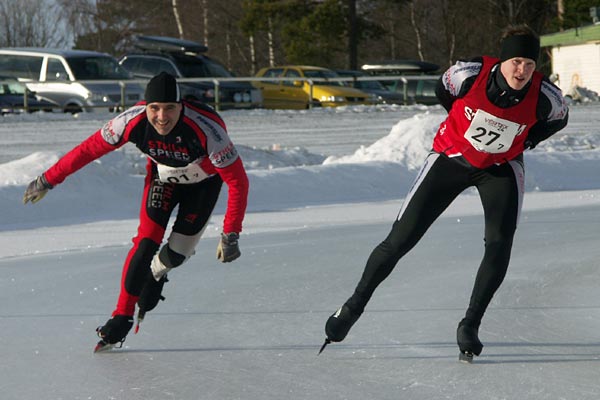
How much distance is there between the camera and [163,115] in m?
4.73

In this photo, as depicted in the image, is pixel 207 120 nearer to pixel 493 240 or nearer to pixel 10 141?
pixel 493 240

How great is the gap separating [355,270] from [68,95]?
1585 cm

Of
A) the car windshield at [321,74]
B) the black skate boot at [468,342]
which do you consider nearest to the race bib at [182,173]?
the black skate boot at [468,342]

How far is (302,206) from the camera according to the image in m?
11.3

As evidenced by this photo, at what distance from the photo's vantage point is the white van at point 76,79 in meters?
21.8

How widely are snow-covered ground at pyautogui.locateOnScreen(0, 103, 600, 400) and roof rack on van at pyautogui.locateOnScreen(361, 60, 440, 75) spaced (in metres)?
17.2

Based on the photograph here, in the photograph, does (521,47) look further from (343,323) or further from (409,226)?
(343,323)

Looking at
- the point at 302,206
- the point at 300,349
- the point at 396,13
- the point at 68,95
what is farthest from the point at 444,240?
the point at 396,13

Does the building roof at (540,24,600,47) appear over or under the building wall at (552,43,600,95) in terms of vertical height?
over

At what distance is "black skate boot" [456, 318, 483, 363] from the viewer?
464cm

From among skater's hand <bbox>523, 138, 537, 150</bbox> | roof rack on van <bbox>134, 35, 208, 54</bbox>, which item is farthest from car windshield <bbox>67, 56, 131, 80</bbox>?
skater's hand <bbox>523, 138, 537, 150</bbox>

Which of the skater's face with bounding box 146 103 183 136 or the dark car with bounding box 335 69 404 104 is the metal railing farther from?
the skater's face with bounding box 146 103 183 136

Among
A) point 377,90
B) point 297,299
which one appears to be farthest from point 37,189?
point 377,90

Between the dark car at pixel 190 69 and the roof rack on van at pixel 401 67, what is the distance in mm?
6569
